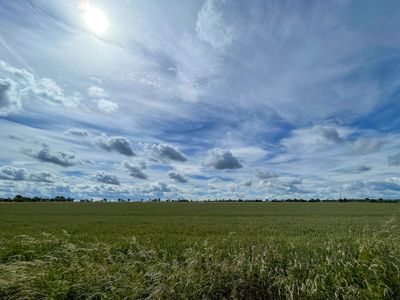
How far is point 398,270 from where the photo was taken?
7.45 metres

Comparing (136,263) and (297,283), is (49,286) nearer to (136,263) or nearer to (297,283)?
(136,263)

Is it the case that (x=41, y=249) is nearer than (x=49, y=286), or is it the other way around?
(x=49, y=286)

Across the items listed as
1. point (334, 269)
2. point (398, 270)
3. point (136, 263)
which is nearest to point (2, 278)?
point (136, 263)

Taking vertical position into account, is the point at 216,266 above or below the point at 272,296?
above

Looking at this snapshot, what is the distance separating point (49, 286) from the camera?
7.50 m

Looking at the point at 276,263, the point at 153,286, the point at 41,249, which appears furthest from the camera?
the point at 41,249

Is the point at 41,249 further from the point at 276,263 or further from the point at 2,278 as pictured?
the point at 276,263

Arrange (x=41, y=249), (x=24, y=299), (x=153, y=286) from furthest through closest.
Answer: (x=41, y=249) < (x=153, y=286) < (x=24, y=299)

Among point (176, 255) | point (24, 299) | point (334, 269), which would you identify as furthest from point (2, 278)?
point (334, 269)

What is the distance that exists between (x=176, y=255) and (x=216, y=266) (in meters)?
4.53

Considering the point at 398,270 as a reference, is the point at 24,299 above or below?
below

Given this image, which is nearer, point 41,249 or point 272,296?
point 272,296

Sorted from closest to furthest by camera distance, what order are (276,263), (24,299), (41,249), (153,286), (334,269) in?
1. (24,299)
2. (153,286)
3. (334,269)
4. (276,263)
5. (41,249)

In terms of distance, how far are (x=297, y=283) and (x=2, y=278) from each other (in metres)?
7.30
